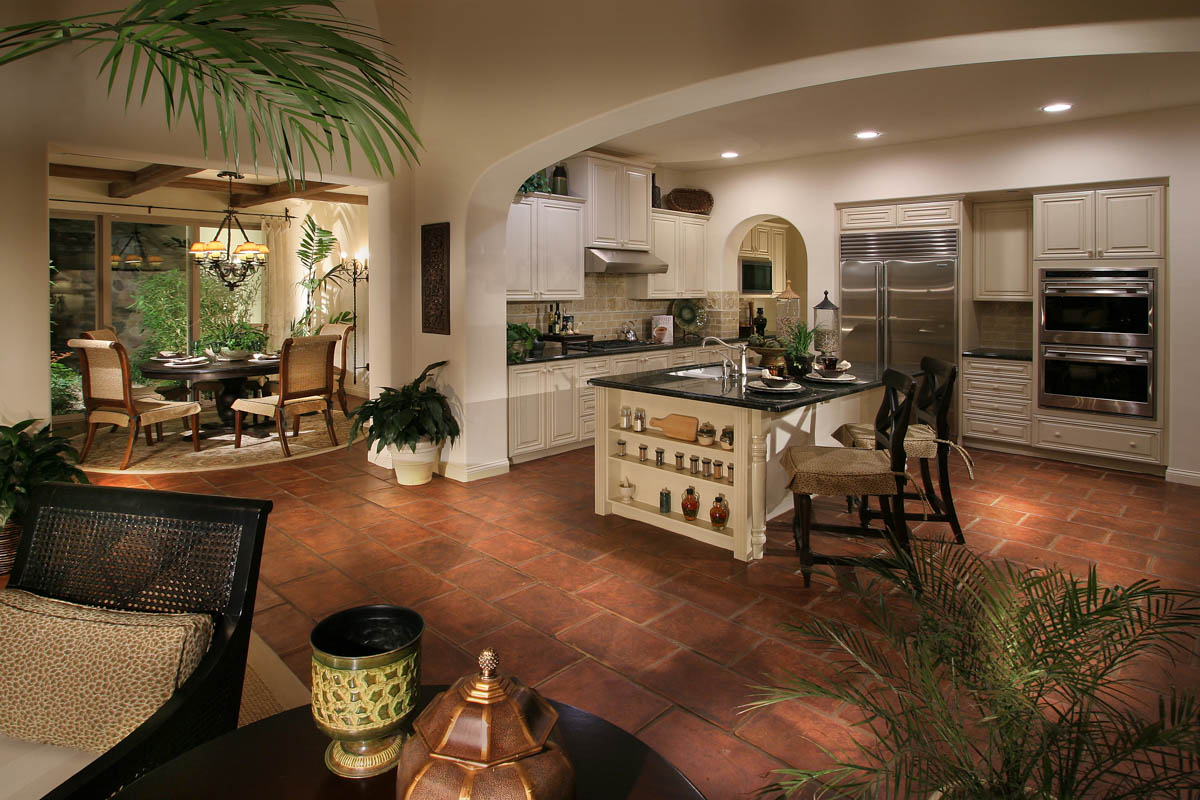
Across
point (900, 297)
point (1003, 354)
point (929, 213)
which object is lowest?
point (1003, 354)

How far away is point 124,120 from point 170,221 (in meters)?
6.04

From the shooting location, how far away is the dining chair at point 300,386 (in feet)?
20.5

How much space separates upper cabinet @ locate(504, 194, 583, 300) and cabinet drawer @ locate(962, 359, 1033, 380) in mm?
3524

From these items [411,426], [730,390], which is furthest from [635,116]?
[411,426]

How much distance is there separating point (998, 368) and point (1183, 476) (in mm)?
1509

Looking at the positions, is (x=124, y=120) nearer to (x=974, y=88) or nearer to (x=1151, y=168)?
(x=974, y=88)

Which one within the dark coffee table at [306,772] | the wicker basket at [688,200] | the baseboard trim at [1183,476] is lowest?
the baseboard trim at [1183,476]

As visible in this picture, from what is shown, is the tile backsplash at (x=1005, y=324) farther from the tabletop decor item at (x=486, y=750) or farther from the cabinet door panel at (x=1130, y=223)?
the tabletop decor item at (x=486, y=750)

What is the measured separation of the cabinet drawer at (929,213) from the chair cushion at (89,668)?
6541 millimetres

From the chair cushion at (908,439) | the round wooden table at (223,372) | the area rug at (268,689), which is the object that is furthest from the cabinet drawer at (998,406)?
the round wooden table at (223,372)

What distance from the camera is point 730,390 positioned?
3984mm

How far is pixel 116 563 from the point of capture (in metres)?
1.68

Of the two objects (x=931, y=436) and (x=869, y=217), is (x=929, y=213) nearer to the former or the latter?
(x=869, y=217)

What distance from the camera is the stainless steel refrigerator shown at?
643cm
